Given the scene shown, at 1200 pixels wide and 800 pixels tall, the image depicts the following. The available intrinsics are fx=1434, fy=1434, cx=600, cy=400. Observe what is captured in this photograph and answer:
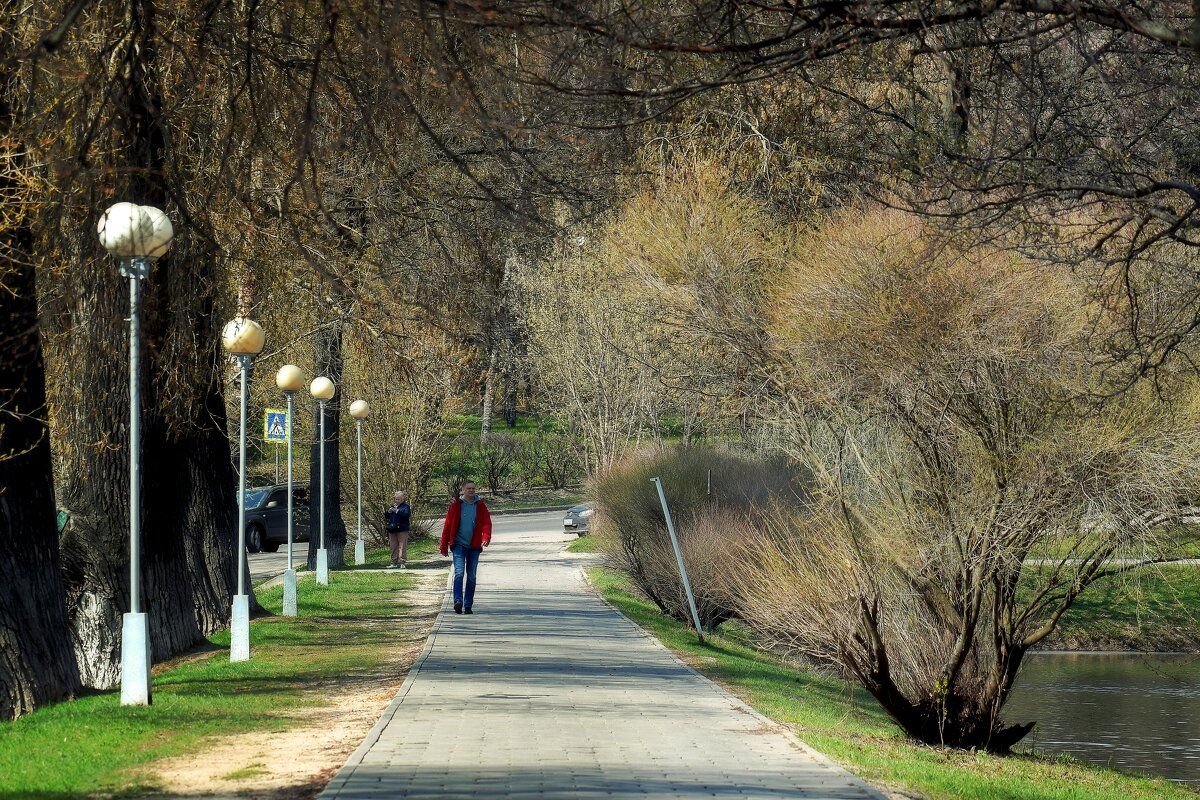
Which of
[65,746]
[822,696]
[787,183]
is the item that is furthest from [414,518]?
[65,746]

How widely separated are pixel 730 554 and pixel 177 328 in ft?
27.5

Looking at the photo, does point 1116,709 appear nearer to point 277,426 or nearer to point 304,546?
point 277,426

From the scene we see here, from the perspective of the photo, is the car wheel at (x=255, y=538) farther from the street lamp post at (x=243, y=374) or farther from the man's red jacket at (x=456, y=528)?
the street lamp post at (x=243, y=374)

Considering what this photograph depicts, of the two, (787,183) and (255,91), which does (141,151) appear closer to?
(255,91)

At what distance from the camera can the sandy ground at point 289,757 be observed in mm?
7824

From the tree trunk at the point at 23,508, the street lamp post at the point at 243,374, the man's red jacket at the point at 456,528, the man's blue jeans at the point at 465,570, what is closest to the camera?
the tree trunk at the point at 23,508

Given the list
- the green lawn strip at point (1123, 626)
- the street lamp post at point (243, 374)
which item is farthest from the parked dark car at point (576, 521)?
the street lamp post at point (243, 374)

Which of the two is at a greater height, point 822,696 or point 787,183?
point 787,183

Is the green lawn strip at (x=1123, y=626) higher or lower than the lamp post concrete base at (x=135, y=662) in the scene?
lower

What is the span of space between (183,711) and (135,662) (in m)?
0.57

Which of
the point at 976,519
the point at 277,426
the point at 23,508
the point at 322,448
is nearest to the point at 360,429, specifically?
the point at 322,448

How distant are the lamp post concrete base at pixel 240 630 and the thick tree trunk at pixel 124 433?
30.9 inches

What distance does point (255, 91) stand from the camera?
30.9 feet

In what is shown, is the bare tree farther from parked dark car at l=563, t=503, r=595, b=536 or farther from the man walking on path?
parked dark car at l=563, t=503, r=595, b=536
